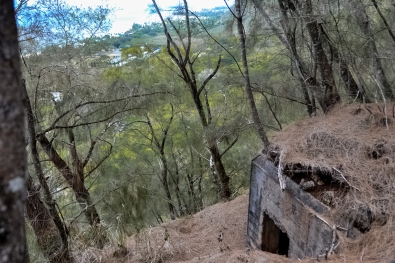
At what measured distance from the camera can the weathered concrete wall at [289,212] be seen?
4922mm

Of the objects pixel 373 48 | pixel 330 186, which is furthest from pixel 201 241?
pixel 373 48

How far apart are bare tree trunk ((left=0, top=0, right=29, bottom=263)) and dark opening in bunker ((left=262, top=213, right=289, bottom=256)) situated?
6.00 meters

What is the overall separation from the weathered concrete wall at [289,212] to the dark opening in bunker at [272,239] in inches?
3.6

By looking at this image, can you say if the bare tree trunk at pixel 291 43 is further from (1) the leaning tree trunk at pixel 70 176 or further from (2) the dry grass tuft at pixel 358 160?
(1) the leaning tree trunk at pixel 70 176

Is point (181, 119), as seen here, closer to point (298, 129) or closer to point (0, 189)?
point (298, 129)

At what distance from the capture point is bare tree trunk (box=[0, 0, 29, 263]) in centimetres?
136

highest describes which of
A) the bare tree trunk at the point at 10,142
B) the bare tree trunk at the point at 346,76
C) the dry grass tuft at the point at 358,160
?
the bare tree trunk at the point at 10,142

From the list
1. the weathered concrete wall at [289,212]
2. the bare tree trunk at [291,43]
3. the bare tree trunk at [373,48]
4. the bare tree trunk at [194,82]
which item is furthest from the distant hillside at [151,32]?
the weathered concrete wall at [289,212]

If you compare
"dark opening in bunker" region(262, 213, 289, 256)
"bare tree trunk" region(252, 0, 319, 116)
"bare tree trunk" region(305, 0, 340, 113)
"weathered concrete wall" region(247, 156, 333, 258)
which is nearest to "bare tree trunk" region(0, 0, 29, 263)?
"weathered concrete wall" region(247, 156, 333, 258)

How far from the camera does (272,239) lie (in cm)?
698

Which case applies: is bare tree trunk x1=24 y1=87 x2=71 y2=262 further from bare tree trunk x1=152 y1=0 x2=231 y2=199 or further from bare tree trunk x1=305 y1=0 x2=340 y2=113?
bare tree trunk x1=305 y1=0 x2=340 y2=113

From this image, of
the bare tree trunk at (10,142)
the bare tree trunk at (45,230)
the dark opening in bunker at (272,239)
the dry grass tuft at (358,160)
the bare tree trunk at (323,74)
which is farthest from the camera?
the bare tree trunk at (323,74)

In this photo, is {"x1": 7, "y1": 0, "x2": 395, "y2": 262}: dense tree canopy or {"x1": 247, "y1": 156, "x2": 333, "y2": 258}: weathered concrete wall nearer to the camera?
{"x1": 247, "y1": 156, "x2": 333, "y2": 258}: weathered concrete wall

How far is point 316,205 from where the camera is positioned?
4996mm
